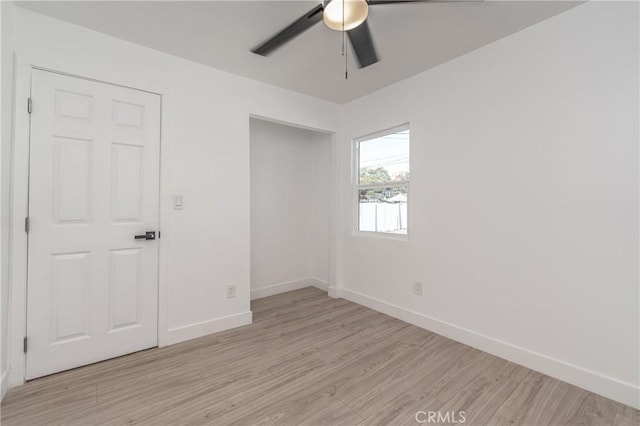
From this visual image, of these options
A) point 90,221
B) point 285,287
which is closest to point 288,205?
point 285,287

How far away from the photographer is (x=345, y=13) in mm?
1614

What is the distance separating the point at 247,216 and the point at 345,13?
1957 millimetres

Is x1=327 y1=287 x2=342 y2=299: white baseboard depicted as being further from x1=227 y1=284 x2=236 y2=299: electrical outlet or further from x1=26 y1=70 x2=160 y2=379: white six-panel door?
x1=26 y1=70 x2=160 y2=379: white six-panel door

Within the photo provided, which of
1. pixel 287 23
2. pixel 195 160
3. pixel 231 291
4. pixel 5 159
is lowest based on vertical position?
pixel 231 291

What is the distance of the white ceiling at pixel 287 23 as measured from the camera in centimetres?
188

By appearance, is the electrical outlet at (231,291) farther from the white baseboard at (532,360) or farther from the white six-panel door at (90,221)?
the white baseboard at (532,360)

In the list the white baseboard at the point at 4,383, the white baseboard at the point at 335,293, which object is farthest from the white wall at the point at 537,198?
the white baseboard at the point at 4,383

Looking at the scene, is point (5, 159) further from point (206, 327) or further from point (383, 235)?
point (383, 235)

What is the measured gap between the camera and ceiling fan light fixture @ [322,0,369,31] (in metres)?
1.56

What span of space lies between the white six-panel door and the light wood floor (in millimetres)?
239

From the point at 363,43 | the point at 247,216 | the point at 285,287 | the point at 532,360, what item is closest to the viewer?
the point at 363,43

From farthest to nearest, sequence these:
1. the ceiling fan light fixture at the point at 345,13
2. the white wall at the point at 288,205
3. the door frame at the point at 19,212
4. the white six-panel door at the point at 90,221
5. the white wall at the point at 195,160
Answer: the white wall at the point at 288,205 < the white wall at the point at 195,160 < the white six-panel door at the point at 90,221 < the door frame at the point at 19,212 < the ceiling fan light fixture at the point at 345,13

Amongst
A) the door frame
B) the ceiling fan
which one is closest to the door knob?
the door frame

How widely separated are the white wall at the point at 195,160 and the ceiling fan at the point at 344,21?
1.00 metres
